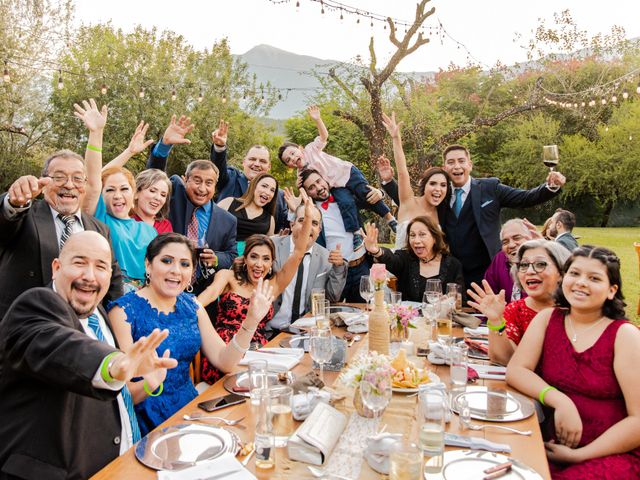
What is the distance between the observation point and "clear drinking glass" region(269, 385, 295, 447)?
1.64 meters

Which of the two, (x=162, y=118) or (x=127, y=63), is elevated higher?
(x=127, y=63)

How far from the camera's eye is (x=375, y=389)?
171cm

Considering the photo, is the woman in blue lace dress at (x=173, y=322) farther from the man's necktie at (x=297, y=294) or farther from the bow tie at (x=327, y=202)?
the bow tie at (x=327, y=202)

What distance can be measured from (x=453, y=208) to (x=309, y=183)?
1383mm

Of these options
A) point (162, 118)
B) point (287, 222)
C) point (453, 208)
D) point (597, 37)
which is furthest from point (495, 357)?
point (597, 37)

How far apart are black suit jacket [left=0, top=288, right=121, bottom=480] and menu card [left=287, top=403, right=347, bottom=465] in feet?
2.03

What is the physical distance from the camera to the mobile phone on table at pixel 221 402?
1987 mm

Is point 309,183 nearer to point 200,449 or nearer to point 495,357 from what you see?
point 495,357

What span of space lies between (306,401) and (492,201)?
131 inches

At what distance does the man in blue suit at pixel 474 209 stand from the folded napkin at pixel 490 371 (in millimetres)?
2138

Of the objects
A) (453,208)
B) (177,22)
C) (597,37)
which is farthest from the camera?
(597,37)

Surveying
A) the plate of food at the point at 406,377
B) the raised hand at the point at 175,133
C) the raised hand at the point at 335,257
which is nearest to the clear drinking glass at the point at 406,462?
the plate of food at the point at 406,377

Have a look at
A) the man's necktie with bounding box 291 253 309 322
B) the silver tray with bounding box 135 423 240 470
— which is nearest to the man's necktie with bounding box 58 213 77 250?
the silver tray with bounding box 135 423 240 470

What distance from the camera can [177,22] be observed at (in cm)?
2148
